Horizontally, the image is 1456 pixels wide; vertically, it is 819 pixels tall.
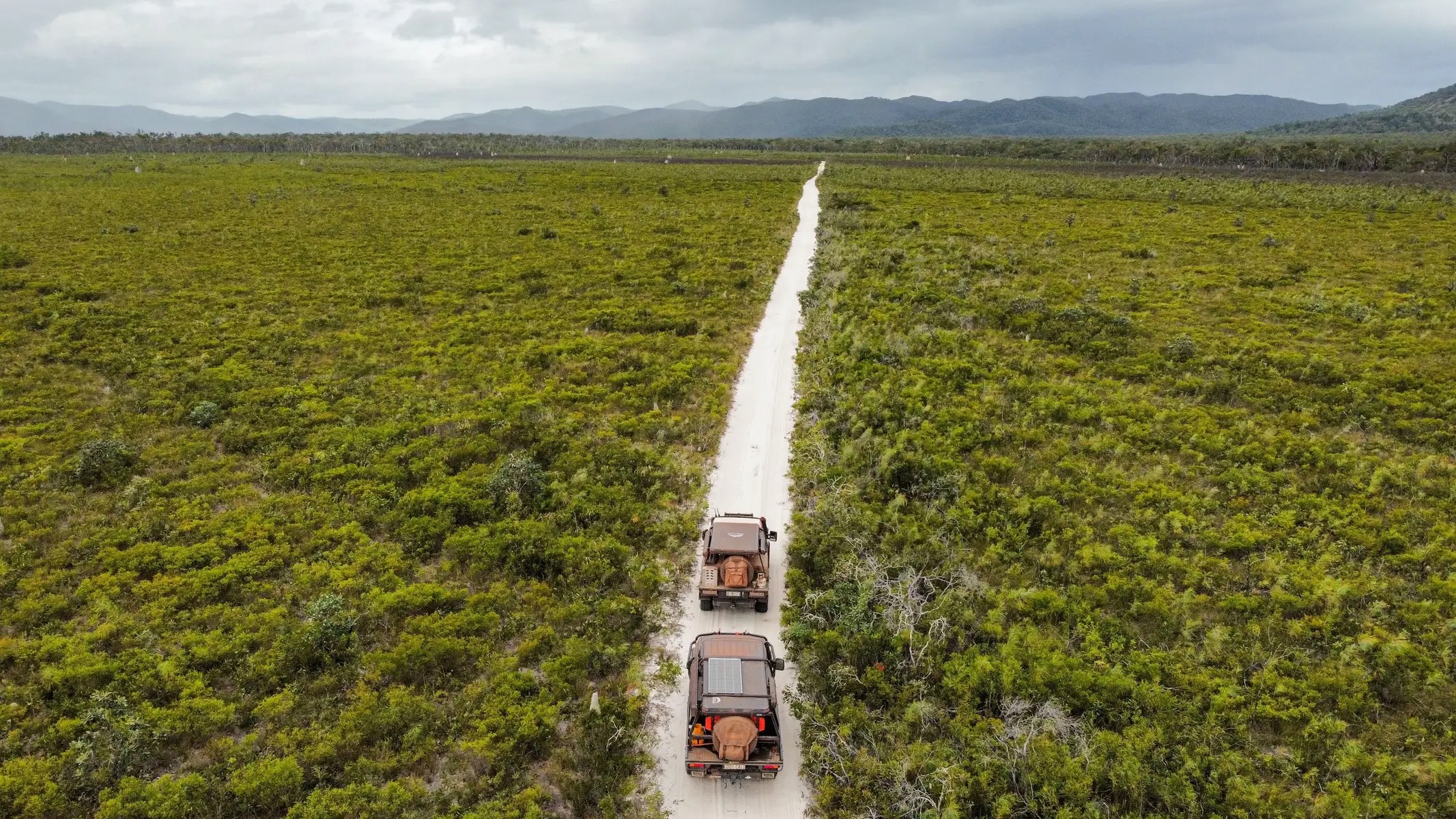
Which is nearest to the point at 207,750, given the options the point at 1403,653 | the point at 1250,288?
the point at 1403,653

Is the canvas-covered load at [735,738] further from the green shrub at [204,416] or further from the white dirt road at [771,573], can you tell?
the green shrub at [204,416]

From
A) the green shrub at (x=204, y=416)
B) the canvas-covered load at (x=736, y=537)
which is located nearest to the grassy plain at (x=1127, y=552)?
the canvas-covered load at (x=736, y=537)

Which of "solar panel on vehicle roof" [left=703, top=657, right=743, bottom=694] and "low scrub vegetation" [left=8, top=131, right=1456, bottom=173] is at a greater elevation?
"low scrub vegetation" [left=8, top=131, right=1456, bottom=173]

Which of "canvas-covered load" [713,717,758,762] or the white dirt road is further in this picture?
the white dirt road

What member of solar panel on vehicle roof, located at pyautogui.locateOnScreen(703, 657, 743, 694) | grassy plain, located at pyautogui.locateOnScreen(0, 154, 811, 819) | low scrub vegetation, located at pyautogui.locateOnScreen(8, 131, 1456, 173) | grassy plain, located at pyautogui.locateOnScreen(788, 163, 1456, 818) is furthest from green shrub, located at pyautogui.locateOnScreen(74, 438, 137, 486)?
low scrub vegetation, located at pyautogui.locateOnScreen(8, 131, 1456, 173)

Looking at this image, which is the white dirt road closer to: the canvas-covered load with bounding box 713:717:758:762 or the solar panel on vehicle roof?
the canvas-covered load with bounding box 713:717:758:762

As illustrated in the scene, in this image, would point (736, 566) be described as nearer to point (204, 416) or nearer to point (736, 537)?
point (736, 537)
